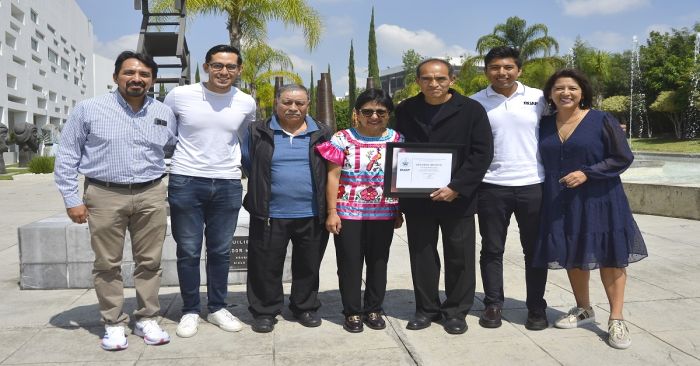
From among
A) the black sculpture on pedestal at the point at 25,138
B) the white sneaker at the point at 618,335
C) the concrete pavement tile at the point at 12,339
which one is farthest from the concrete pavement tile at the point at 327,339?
the black sculpture on pedestal at the point at 25,138

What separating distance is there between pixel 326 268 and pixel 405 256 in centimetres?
104

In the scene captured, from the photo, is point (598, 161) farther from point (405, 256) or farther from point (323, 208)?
point (405, 256)

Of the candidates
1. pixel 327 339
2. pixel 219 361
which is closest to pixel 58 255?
pixel 219 361

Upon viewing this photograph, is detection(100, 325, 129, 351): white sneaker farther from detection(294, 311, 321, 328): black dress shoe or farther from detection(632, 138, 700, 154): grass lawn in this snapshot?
detection(632, 138, 700, 154): grass lawn

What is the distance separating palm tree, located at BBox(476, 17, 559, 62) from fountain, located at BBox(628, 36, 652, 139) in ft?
32.3

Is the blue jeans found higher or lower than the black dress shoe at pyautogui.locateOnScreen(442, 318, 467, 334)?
higher

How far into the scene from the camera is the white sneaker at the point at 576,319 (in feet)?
A: 12.8

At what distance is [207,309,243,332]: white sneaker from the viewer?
3887 millimetres

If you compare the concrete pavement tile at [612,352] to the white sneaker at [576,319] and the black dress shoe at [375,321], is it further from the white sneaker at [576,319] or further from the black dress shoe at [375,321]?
the black dress shoe at [375,321]

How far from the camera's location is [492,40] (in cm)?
3453

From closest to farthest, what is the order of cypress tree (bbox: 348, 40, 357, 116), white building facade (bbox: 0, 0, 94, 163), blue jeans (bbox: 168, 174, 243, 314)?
blue jeans (bbox: 168, 174, 243, 314)
white building facade (bbox: 0, 0, 94, 163)
cypress tree (bbox: 348, 40, 357, 116)

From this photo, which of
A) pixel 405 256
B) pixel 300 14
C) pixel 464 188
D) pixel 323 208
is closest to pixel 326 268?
pixel 405 256

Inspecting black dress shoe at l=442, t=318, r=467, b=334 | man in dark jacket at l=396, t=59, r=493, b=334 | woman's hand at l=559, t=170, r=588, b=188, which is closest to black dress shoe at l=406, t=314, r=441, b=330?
man in dark jacket at l=396, t=59, r=493, b=334

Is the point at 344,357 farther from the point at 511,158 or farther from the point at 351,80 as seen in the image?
the point at 351,80
